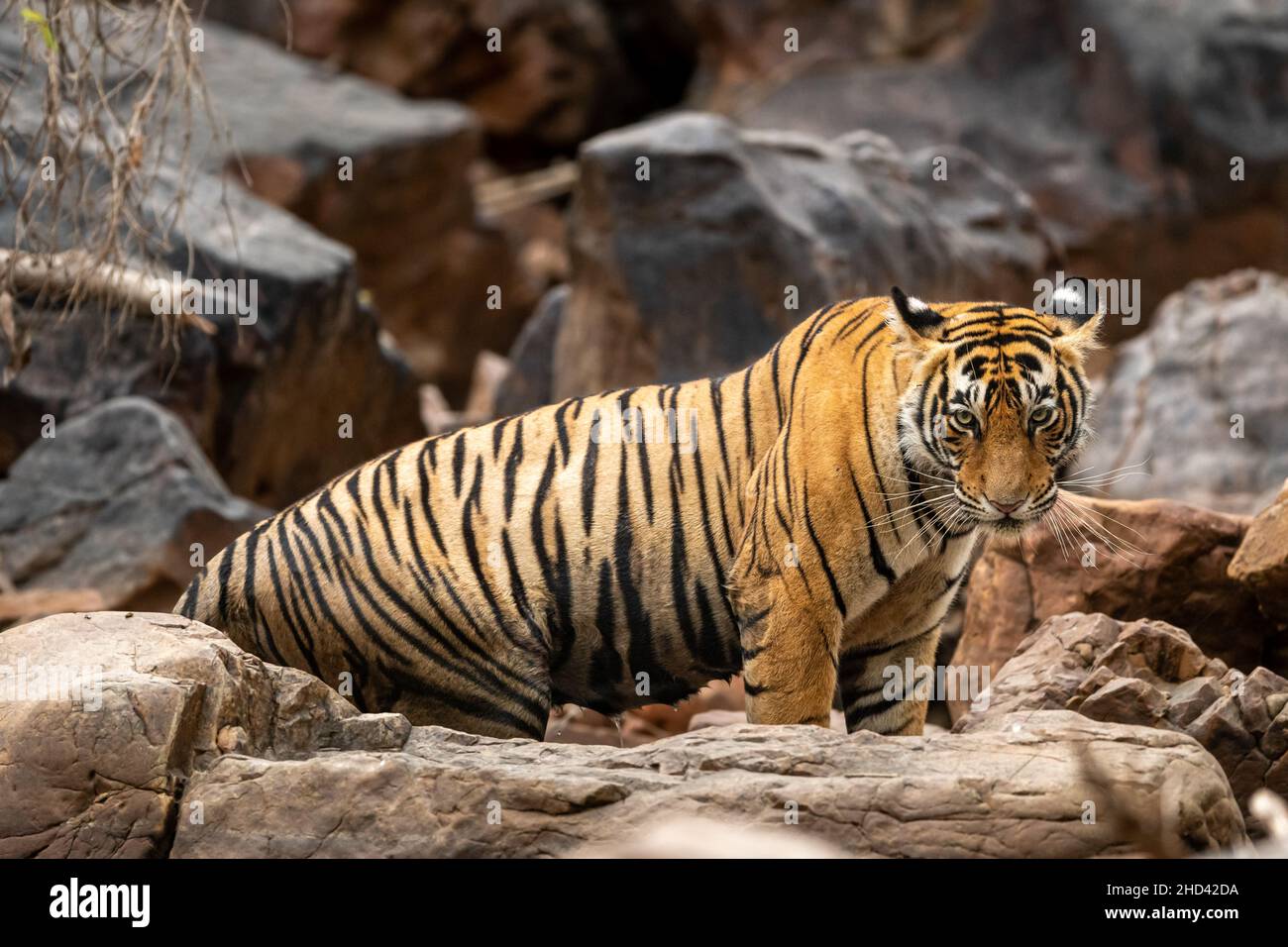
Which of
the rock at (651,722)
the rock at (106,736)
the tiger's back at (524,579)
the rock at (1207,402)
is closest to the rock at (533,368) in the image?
the rock at (1207,402)

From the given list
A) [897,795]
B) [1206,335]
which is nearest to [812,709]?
[897,795]

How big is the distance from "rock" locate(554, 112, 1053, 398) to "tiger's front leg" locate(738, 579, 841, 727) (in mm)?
6025

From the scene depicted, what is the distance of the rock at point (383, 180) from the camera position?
58.6 ft

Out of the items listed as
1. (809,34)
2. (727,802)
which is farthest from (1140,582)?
(809,34)

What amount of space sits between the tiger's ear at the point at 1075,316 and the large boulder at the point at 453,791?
5.38 feet

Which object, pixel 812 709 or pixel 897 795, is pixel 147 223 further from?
pixel 897 795

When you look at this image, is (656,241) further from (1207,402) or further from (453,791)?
(453,791)

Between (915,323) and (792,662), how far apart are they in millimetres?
1262

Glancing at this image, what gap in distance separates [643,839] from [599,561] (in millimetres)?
2001

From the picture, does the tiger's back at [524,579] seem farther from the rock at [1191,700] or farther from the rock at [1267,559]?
the rock at [1267,559]

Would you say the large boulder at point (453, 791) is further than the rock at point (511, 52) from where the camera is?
No

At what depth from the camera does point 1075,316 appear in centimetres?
633

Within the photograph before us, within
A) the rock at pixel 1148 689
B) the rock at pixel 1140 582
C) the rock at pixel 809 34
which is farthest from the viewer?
the rock at pixel 809 34

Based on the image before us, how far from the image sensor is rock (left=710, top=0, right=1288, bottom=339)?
19094mm
